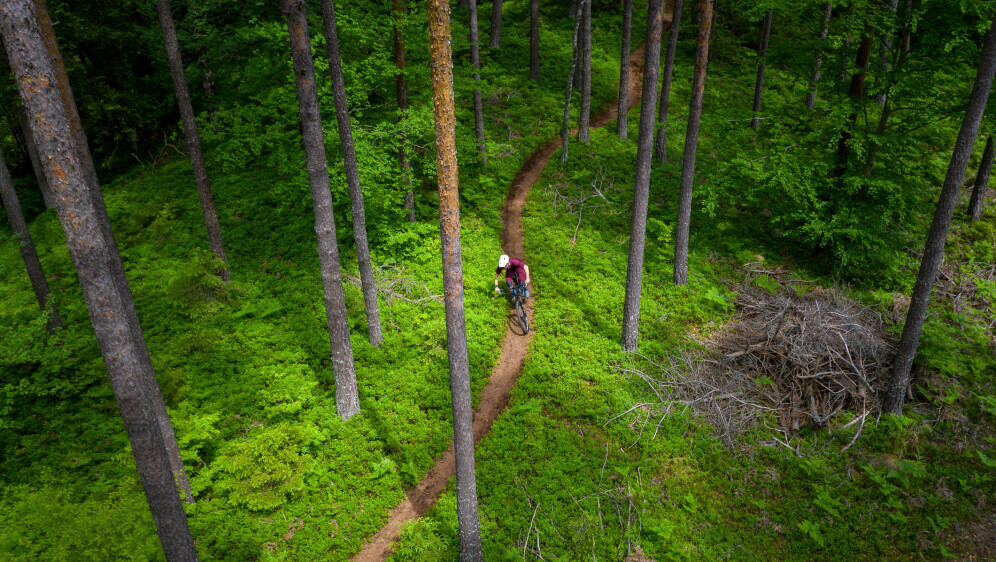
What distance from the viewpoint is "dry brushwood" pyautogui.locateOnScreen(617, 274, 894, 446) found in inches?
468

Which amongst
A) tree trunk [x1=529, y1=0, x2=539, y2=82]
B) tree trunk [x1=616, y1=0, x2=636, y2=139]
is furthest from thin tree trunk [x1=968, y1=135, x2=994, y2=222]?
tree trunk [x1=529, y1=0, x2=539, y2=82]

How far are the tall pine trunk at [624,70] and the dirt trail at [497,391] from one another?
3.44 metres

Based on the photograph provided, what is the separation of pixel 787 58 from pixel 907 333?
8.93 m

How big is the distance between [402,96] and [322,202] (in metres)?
6.69

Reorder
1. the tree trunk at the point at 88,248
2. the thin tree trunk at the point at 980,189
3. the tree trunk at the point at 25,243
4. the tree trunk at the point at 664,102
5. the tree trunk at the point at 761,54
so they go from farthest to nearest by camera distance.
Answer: the tree trunk at the point at 761,54 < the tree trunk at the point at 664,102 < the thin tree trunk at the point at 980,189 < the tree trunk at the point at 25,243 < the tree trunk at the point at 88,248

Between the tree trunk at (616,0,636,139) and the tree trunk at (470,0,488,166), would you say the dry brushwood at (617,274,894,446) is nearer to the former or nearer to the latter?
the tree trunk at (470,0,488,166)

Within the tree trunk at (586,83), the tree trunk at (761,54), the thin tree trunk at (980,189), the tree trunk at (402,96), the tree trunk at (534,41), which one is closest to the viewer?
the tree trunk at (402,96)

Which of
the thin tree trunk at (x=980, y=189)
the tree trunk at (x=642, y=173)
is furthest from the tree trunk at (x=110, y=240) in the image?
the thin tree trunk at (x=980, y=189)

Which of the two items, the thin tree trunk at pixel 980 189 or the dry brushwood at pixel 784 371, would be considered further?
the thin tree trunk at pixel 980 189

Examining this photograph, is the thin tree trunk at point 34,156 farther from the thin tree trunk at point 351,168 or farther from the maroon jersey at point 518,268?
the maroon jersey at point 518,268

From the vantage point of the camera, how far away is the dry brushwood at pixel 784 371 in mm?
11898

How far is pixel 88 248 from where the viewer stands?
552cm

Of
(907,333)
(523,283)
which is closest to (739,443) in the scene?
(907,333)

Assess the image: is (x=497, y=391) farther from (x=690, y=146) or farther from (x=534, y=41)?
(x=534, y=41)
